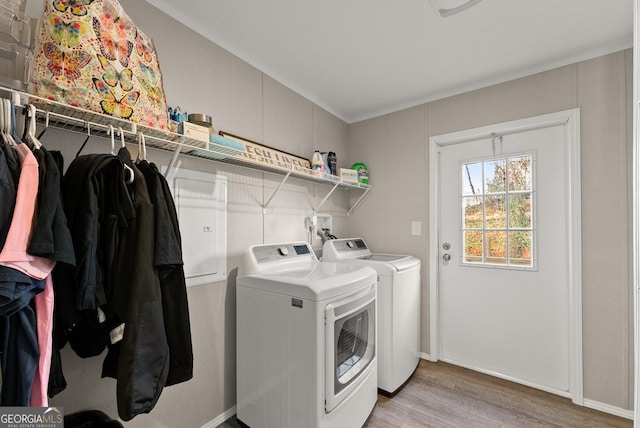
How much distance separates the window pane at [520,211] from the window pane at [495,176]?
125mm

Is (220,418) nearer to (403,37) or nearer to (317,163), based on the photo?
(317,163)

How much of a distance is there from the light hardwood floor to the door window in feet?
3.07

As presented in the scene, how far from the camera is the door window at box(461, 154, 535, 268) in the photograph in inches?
86.3

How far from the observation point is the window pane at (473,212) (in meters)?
2.38

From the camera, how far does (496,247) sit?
7.57 feet

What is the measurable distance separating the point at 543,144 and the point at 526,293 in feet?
3.80

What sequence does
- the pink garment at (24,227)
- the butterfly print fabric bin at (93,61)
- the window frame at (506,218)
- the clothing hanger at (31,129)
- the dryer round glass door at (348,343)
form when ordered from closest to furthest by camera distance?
the pink garment at (24,227) < the clothing hanger at (31,129) < the butterfly print fabric bin at (93,61) < the dryer round glass door at (348,343) < the window frame at (506,218)

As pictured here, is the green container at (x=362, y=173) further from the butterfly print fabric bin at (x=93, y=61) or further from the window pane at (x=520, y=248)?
the butterfly print fabric bin at (x=93, y=61)

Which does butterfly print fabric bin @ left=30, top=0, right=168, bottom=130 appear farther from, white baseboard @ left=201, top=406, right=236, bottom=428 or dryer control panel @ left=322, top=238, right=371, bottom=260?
white baseboard @ left=201, top=406, right=236, bottom=428

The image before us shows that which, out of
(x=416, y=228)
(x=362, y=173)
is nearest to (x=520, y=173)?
(x=416, y=228)

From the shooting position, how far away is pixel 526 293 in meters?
2.17

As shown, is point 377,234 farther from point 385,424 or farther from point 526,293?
point 385,424

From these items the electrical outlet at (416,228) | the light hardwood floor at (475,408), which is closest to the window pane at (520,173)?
the electrical outlet at (416,228)

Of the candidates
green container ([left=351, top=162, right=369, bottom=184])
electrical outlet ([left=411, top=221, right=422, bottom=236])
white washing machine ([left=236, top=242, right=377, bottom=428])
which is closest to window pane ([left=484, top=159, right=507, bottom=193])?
electrical outlet ([left=411, top=221, right=422, bottom=236])
